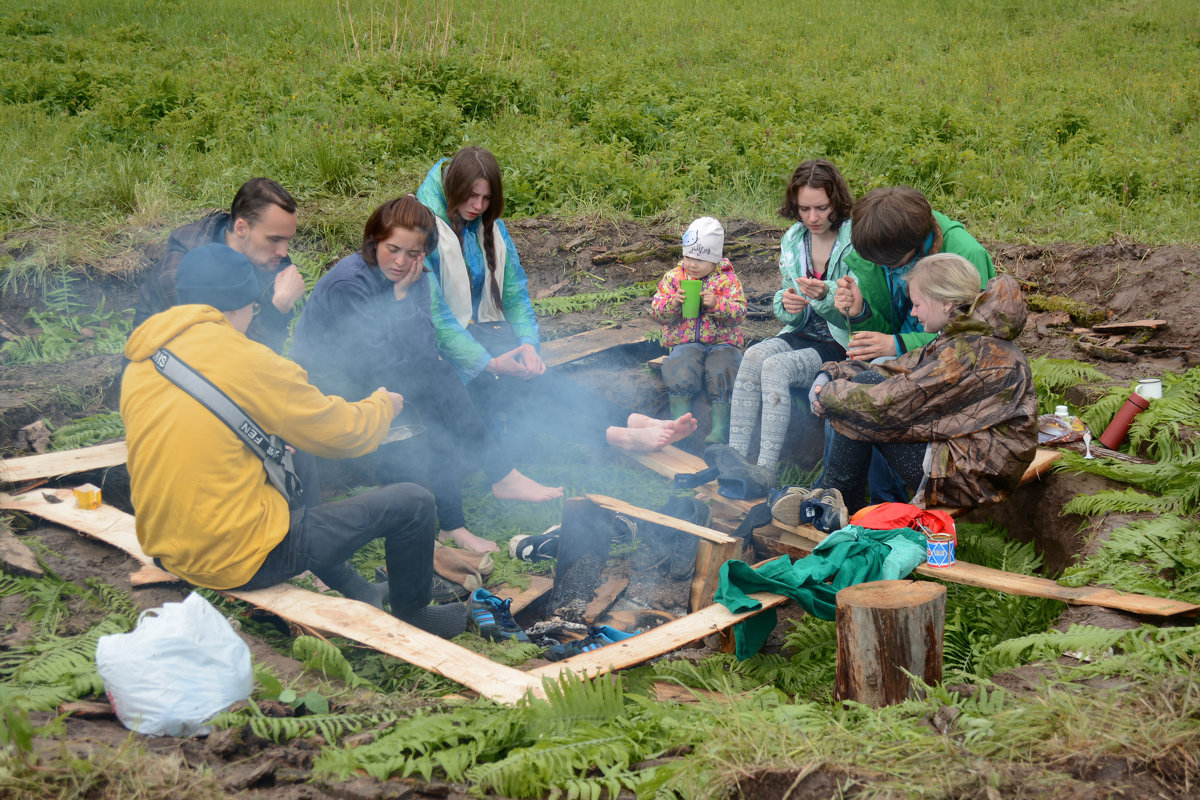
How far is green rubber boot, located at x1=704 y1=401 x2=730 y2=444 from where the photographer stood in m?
5.39

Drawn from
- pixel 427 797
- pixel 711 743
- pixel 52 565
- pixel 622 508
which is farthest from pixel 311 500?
pixel 711 743

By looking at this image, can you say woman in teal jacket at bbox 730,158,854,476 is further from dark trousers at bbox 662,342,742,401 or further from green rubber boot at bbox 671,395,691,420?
green rubber boot at bbox 671,395,691,420

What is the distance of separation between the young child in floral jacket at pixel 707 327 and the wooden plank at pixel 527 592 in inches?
62.2

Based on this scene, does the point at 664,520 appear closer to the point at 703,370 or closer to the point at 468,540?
the point at 468,540

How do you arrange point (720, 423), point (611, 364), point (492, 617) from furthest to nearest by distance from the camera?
point (611, 364) < point (720, 423) < point (492, 617)

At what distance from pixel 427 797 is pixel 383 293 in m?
2.98

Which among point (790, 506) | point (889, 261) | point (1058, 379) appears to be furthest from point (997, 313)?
point (1058, 379)

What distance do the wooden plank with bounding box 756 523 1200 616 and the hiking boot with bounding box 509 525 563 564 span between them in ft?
6.44

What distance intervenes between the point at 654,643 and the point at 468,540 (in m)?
1.81

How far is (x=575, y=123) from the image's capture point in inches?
414

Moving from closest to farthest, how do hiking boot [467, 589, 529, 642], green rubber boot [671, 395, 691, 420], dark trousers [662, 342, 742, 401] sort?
hiking boot [467, 589, 529, 642]
dark trousers [662, 342, 742, 401]
green rubber boot [671, 395, 691, 420]

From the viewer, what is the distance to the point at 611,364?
6.29m

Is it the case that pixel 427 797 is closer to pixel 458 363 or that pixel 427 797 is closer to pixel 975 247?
pixel 458 363

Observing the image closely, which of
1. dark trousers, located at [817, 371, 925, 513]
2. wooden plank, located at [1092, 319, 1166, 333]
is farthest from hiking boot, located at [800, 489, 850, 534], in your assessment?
wooden plank, located at [1092, 319, 1166, 333]
